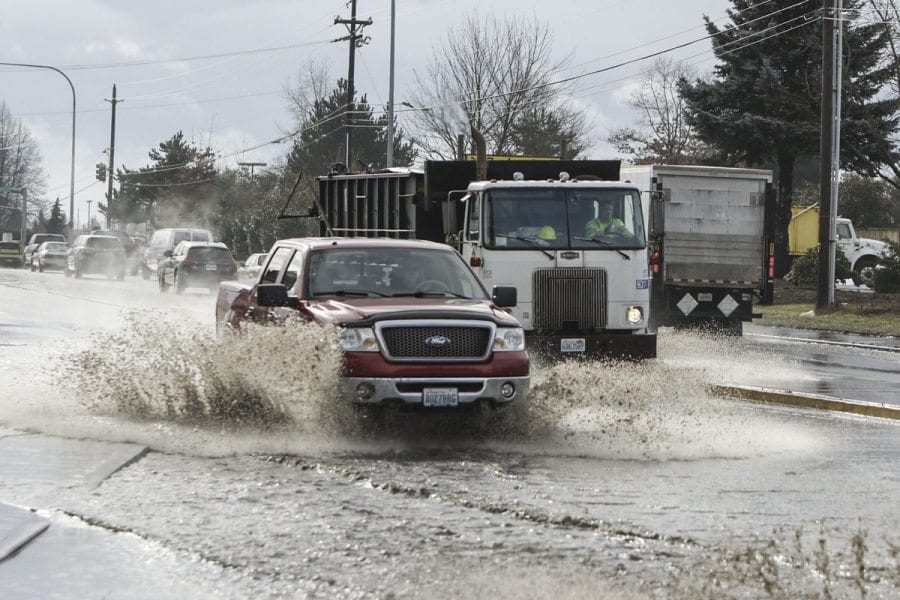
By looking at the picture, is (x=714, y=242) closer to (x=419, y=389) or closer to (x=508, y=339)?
(x=508, y=339)

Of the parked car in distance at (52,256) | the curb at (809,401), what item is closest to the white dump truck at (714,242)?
the curb at (809,401)

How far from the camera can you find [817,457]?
10.6 m

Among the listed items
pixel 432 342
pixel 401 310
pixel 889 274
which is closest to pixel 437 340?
pixel 432 342

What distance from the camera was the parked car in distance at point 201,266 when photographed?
138ft

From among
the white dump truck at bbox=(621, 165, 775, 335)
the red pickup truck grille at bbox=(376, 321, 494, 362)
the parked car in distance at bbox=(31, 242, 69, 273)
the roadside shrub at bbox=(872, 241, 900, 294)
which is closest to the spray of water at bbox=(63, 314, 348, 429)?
the red pickup truck grille at bbox=(376, 321, 494, 362)

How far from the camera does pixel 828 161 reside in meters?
33.1

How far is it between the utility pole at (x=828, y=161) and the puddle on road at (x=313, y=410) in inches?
781

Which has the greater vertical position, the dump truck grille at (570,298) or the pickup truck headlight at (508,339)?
the dump truck grille at (570,298)

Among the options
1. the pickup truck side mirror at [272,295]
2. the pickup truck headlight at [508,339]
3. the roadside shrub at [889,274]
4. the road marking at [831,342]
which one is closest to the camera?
the pickup truck headlight at [508,339]

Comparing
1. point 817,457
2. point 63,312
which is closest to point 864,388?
point 817,457

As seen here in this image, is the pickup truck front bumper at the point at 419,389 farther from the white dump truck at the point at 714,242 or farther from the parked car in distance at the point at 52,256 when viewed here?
the parked car in distance at the point at 52,256

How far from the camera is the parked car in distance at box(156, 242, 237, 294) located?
138 feet

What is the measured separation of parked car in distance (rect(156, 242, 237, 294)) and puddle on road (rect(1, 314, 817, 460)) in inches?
1117

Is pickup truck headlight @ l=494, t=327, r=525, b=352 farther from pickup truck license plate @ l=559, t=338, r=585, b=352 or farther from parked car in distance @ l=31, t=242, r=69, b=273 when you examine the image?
parked car in distance @ l=31, t=242, r=69, b=273
